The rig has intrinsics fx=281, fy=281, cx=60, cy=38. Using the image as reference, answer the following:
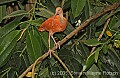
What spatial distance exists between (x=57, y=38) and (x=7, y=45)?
0.74 ft

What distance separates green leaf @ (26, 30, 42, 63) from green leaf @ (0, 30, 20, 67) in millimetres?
36

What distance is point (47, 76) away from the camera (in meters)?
0.91

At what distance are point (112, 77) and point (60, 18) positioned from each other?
0.38 meters

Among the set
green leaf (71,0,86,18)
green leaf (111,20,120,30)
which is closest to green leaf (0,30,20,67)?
green leaf (71,0,86,18)

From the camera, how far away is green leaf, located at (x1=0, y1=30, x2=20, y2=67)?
2.43ft

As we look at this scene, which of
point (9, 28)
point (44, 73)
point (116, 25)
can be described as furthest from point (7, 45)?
point (116, 25)

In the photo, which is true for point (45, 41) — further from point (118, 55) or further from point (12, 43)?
point (118, 55)

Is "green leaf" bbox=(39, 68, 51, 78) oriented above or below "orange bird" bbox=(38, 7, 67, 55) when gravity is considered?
below

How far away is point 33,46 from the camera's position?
2.43ft

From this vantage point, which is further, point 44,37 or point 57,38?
point 57,38

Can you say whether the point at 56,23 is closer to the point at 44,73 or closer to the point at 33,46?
the point at 33,46

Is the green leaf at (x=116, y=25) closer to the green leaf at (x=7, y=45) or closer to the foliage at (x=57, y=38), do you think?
the foliage at (x=57, y=38)

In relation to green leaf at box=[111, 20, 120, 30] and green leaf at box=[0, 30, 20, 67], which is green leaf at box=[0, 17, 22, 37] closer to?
green leaf at box=[0, 30, 20, 67]

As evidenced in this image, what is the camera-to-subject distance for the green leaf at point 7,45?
2.43 feet
